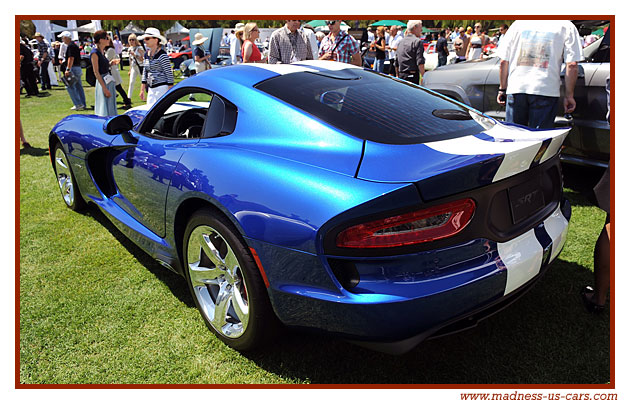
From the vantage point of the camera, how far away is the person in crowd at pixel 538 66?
414 cm

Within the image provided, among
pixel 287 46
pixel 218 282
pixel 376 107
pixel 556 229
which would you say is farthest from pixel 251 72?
pixel 287 46

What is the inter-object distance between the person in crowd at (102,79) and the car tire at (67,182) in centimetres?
327

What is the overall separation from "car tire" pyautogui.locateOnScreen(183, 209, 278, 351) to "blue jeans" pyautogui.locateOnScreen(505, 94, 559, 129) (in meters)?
3.36

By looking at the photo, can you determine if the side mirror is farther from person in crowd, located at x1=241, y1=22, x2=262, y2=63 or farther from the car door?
person in crowd, located at x1=241, y1=22, x2=262, y2=63

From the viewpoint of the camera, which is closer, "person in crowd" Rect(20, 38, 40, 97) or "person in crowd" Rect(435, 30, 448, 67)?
"person in crowd" Rect(435, 30, 448, 67)

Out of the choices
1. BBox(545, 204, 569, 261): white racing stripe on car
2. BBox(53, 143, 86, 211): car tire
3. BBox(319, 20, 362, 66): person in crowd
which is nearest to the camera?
BBox(545, 204, 569, 261): white racing stripe on car

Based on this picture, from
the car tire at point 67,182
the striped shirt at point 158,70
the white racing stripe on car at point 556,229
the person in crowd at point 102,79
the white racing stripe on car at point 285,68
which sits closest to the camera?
the white racing stripe on car at point 556,229

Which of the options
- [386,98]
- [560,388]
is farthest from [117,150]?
[560,388]

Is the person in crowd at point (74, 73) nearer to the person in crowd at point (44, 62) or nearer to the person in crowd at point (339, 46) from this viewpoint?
the person in crowd at point (339, 46)

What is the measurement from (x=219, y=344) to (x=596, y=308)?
2134 millimetres

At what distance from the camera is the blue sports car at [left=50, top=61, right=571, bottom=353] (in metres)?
1.82

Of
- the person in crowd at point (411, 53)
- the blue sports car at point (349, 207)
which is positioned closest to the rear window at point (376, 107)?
the blue sports car at point (349, 207)

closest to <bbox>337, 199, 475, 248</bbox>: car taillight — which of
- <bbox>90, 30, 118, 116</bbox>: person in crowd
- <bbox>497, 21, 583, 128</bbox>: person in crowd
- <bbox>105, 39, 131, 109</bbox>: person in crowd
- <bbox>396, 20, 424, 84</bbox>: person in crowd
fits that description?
<bbox>497, 21, 583, 128</bbox>: person in crowd

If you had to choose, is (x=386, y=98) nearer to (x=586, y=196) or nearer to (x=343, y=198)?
(x=343, y=198)
